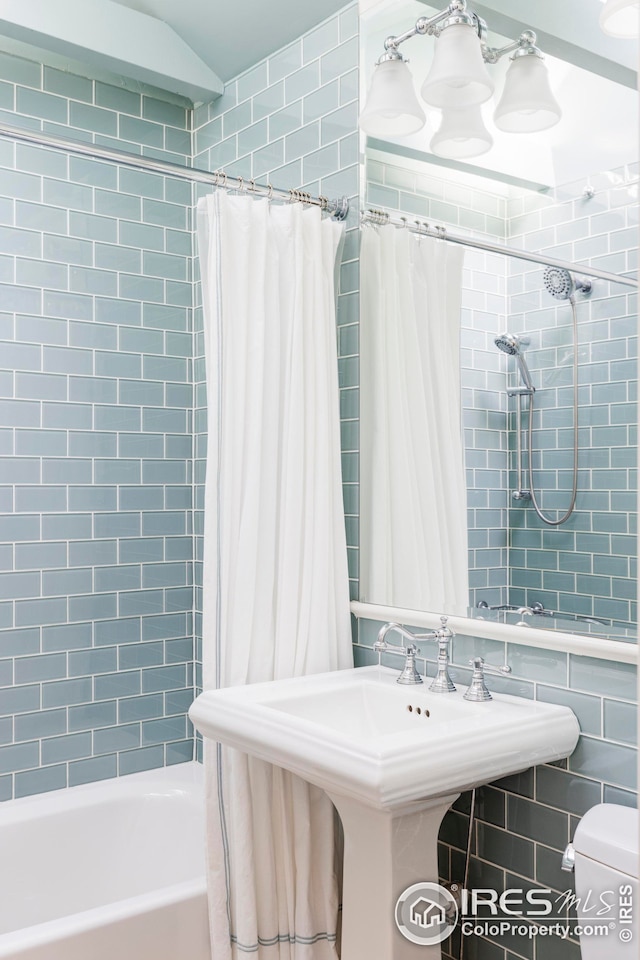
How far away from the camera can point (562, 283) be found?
6.46 feet

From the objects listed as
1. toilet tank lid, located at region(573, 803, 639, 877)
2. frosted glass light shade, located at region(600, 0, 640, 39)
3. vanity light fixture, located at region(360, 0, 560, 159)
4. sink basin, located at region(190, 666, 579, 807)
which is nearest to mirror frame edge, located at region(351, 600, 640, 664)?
sink basin, located at region(190, 666, 579, 807)

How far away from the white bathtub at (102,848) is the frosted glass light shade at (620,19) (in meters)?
2.27

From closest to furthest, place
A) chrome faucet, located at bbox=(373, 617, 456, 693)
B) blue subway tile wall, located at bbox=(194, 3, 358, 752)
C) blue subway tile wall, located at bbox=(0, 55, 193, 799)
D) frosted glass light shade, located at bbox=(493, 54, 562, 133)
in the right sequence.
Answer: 1. frosted glass light shade, located at bbox=(493, 54, 562, 133)
2. chrome faucet, located at bbox=(373, 617, 456, 693)
3. blue subway tile wall, located at bbox=(194, 3, 358, 752)
4. blue subway tile wall, located at bbox=(0, 55, 193, 799)

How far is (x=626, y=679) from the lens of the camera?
1.81 metres

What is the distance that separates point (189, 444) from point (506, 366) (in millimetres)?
1466

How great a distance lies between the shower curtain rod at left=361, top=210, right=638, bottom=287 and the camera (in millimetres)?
1882

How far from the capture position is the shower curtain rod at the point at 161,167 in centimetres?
203

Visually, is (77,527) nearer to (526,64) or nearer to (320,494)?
(320,494)

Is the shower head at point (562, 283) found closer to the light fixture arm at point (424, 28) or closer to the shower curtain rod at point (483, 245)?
the shower curtain rod at point (483, 245)

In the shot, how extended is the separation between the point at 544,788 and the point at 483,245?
1.32 meters

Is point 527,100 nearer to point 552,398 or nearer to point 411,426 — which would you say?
point 552,398

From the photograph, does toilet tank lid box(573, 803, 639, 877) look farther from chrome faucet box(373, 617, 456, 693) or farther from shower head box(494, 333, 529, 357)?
shower head box(494, 333, 529, 357)

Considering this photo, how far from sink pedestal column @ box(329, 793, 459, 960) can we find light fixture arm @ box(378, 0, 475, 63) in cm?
185

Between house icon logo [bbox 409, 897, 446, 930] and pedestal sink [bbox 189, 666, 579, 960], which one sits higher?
pedestal sink [bbox 189, 666, 579, 960]
